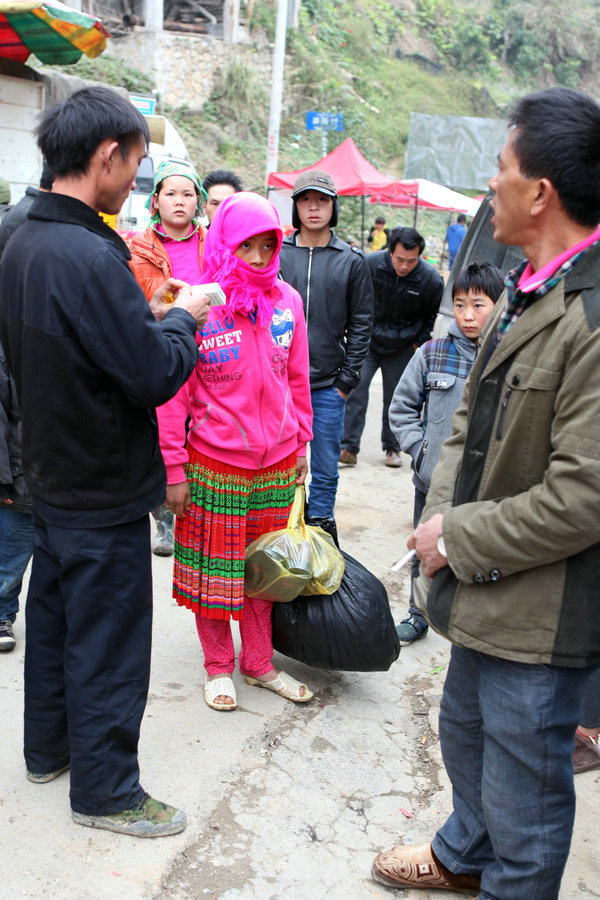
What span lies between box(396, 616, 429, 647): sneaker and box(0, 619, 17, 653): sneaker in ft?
5.60

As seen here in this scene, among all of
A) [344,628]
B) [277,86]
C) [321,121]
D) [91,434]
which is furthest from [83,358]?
[321,121]

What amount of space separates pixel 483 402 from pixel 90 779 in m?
1.53

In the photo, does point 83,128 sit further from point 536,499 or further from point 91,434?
point 536,499

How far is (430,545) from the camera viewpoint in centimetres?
183

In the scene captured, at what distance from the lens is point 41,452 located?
7.04ft

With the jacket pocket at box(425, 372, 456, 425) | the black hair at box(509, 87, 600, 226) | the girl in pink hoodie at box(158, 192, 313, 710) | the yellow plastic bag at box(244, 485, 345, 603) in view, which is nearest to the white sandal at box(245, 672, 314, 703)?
the girl in pink hoodie at box(158, 192, 313, 710)

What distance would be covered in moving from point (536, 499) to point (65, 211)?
1361 mm

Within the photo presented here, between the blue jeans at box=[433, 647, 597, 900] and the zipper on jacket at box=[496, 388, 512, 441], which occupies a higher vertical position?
the zipper on jacket at box=[496, 388, 512, 441]

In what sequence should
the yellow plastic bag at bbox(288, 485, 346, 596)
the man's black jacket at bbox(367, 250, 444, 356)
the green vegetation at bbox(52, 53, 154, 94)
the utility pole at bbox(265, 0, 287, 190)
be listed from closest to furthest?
the yellow plastic bag at bbox(288, 485, 346, 596), the man's black jacket at bbox(367, 250, 444, 356), the utility pole at bbox(265, 0, 287, 190), the green vegetation at bbox(52, 53, 154, 94)

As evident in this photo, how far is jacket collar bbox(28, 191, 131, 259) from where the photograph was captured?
2047 mm

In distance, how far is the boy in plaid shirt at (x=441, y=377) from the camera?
326 cm

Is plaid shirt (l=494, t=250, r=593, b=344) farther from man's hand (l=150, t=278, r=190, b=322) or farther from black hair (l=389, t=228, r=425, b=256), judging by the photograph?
black hair (l=389, t=228, r=425, b=256)

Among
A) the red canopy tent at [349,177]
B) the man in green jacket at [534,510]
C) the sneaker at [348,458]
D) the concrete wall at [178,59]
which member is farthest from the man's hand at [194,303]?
the concrete wall at [178,59]

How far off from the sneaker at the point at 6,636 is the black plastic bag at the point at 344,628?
1108 mm
